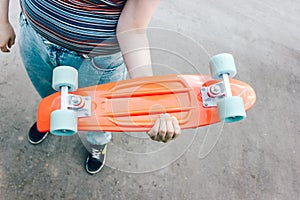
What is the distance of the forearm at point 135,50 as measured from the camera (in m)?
0.61

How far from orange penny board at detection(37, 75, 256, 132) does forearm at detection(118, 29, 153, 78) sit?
2cm

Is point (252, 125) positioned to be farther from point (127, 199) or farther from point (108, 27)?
point (108, 27)

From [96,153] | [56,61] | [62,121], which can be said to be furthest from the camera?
[96,153]

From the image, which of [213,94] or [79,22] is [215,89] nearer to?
[213,94]

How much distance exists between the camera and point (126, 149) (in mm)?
1154

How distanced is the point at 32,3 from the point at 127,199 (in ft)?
2.20

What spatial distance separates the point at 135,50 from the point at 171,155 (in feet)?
1.99

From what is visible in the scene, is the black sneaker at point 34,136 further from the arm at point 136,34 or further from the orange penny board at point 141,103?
the arm at point 136,34

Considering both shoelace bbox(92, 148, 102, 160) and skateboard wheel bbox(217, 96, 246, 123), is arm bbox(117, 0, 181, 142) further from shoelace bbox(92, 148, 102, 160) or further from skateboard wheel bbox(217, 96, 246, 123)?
shoelace bbox(92, 148, 102, 160)

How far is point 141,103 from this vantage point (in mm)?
646

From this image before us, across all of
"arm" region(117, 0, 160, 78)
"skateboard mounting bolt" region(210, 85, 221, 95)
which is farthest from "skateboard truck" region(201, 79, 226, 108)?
"arm" region(117, 0, 160, 78)

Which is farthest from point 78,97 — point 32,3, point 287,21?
point 287,21

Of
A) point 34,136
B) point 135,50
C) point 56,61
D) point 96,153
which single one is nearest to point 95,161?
point 96,153

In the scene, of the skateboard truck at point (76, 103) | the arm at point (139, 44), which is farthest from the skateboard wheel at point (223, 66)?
the skateboard truck at point (76, 103)
